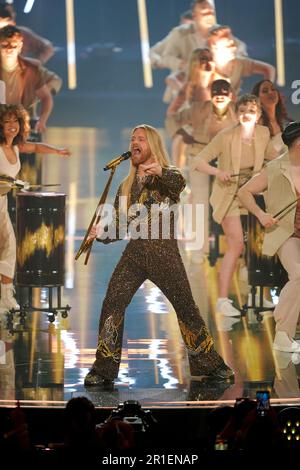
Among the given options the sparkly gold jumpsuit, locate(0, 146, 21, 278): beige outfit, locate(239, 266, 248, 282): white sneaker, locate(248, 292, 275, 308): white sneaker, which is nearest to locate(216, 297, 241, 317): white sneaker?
locate(248, 292, 275, 308): white sneaker

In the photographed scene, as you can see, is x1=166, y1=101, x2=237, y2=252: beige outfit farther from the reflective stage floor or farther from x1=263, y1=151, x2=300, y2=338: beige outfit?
x1=263, y1=151, x2=300, y2=338: beige outfit

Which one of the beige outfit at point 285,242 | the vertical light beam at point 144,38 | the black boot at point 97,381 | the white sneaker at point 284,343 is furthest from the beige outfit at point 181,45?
the black boot at point 97,381

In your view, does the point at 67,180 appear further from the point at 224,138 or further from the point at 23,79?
the point at 224,138

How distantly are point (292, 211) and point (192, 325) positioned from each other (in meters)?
1.31

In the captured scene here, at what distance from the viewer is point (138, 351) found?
38.4 feet

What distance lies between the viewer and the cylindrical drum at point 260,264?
12.6 metres

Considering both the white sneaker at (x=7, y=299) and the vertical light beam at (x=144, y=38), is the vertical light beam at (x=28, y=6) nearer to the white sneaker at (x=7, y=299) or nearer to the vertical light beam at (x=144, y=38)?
the vertical light beam at (x=144, y=38)

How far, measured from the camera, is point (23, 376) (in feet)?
35.8

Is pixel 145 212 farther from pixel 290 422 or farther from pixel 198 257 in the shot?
pixel 198 257

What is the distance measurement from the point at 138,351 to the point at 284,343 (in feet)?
3.03

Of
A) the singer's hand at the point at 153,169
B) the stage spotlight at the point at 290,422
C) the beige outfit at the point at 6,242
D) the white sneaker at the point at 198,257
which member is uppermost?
the singer's hand at the point at 153,169

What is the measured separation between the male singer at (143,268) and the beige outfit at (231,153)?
2455mm

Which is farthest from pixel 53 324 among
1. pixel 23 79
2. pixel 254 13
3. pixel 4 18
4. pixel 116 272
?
pixel 254 13

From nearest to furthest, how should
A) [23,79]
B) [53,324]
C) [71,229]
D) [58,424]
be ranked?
[58,424] → [53,324] → [23,79] → [71,229]
